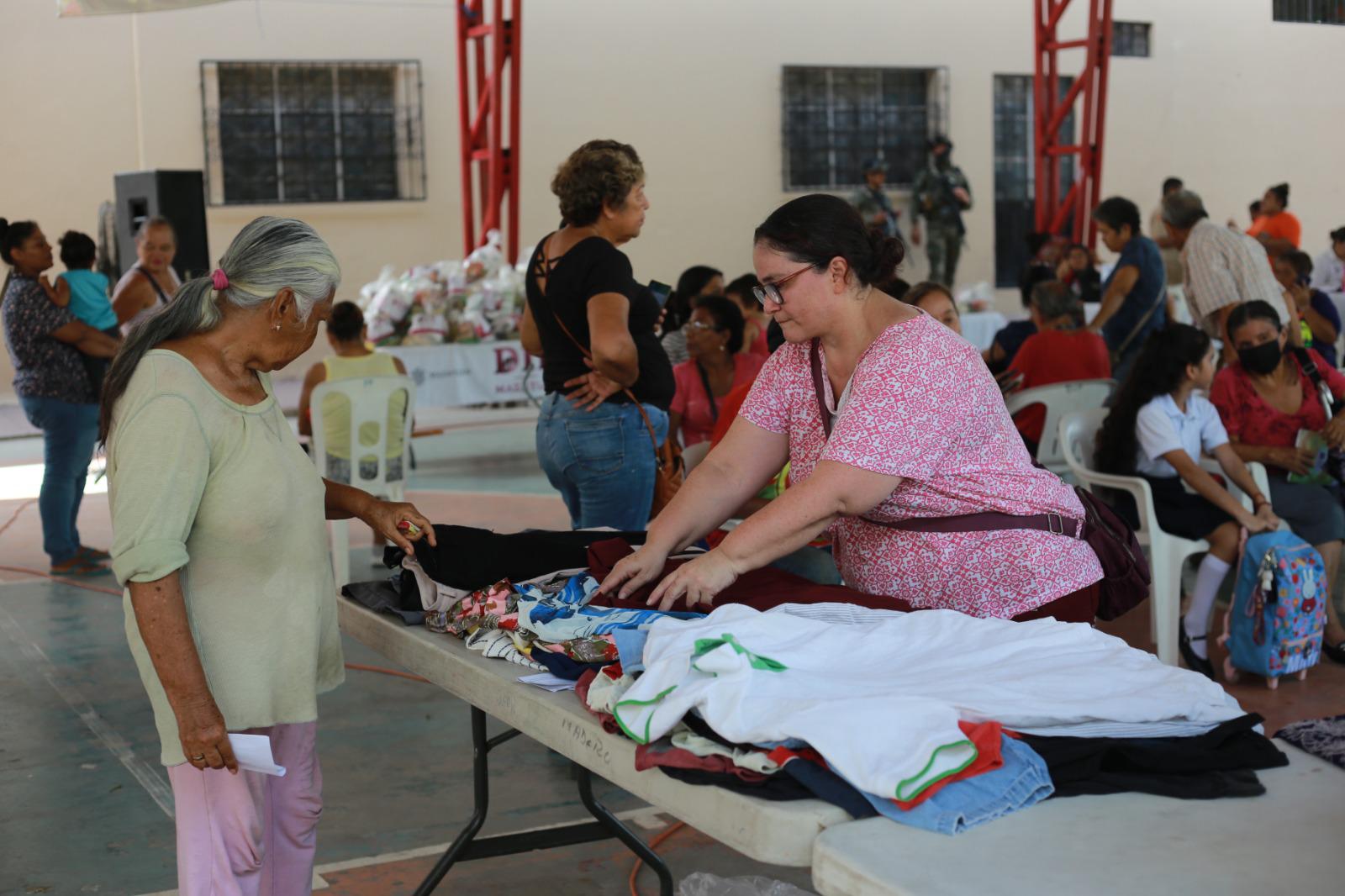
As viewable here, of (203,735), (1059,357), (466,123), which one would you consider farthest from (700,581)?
(466,123)

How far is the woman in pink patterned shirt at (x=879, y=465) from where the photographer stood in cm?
222

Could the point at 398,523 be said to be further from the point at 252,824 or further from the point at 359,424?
the point at 359,424

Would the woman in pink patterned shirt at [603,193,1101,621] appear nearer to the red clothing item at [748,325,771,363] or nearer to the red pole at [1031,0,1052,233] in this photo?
the red clothing item at [748,325,771,363]

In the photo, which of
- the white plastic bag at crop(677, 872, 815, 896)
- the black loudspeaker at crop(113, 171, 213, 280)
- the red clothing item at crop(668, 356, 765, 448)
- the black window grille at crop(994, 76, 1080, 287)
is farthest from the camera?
the black window grille at crop(994, 76, 1080, 287)

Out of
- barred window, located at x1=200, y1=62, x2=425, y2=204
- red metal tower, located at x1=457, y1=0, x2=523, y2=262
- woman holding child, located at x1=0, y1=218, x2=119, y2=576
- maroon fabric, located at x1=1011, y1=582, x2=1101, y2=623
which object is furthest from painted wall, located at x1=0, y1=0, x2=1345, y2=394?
maroon fabric, located at x1=1011, y1=582, x2=1101, y2=623

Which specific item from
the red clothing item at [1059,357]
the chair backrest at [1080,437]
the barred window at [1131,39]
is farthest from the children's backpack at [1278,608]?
the barred window at [1131,39]

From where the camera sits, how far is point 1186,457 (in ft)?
14.7

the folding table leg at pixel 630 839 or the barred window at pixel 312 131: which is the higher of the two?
the barred window at pixel 312 131

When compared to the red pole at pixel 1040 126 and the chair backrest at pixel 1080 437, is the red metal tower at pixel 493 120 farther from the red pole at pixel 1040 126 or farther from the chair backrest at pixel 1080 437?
the chair backrest at pixel 1080 437

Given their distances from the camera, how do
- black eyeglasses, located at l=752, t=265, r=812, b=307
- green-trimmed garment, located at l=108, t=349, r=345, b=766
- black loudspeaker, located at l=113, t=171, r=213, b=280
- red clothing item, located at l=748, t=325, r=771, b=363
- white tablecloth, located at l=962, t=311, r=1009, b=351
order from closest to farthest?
green-trimmed garment, located at l=108, t=349, r=345, b=766 < black eyeglasses, located at l=752, t=265, r=812, b=307 < red clothing item, located at l=748, t=325, r=771, b=363 < black loudspeaker, located at l=113, t=171, r=213, b=280 < white tablecloth, located at l=962, t=311, r=1009, b=351

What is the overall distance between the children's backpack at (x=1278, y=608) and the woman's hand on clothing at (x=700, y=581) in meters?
2.65

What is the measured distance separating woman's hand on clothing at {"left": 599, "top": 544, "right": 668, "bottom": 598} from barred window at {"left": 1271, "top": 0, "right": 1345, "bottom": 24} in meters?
5.40

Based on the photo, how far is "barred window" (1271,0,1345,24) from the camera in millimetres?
6637

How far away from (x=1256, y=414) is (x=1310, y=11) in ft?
9.42
